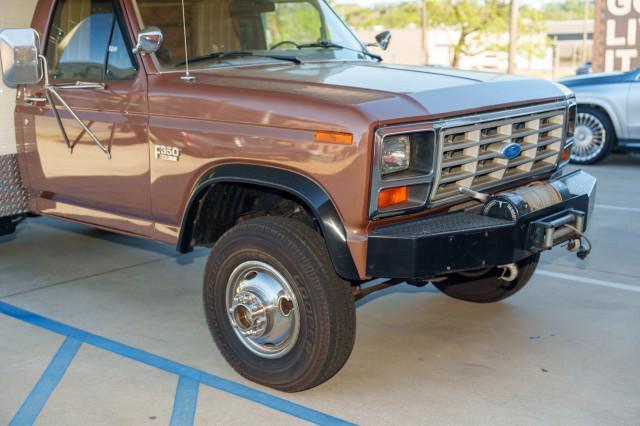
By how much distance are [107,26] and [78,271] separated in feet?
7.27

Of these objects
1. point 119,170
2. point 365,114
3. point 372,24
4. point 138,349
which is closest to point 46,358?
point 138,349

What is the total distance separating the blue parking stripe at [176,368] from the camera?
164 inches

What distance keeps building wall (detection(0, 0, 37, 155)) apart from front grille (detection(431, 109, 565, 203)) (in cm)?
320

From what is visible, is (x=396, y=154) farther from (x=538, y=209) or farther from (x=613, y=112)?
(x=613, y=112)

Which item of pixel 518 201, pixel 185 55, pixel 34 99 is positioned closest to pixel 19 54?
pixel 34 99

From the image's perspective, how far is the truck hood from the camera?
4.01 meters

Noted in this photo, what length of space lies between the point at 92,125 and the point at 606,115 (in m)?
8.08

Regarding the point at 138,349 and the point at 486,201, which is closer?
the point at 486,201

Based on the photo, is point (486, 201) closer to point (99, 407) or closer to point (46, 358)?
point (99, 407)

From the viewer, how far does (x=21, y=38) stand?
4855mm

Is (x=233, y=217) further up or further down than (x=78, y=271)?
further up

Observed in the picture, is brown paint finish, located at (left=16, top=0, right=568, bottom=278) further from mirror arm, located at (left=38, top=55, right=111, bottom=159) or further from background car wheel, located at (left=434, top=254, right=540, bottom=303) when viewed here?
background car wheel, located at (left=434, top=254, right=540, bottom=303)

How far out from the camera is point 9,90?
585 cm

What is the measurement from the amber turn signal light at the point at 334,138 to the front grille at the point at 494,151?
446mm
